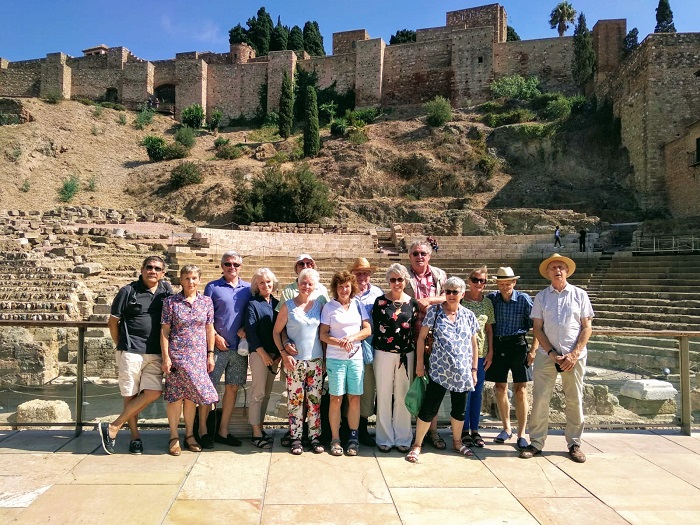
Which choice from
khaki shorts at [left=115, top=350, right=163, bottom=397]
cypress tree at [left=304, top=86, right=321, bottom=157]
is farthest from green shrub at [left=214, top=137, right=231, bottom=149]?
khaki shorts at [left=115, top=350, right=163, bottom=397]

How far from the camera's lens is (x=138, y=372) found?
411 centimetres

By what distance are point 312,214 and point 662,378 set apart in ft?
73.9

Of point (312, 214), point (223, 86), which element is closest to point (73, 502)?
point (312, 214)

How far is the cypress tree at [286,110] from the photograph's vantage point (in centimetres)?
3812

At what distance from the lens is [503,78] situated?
37094 millimetres

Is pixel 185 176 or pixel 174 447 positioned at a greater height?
pixel 185 176

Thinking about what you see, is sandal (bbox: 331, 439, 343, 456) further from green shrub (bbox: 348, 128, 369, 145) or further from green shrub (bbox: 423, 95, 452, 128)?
green shrub (bbox: 423, 95, 452, 128)

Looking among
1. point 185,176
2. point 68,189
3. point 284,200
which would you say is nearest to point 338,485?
point 284,200

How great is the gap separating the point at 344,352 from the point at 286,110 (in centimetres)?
3638

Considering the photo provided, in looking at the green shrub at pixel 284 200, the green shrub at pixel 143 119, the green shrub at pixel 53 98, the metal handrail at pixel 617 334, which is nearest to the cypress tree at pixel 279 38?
the green shrub at pixel 143 119

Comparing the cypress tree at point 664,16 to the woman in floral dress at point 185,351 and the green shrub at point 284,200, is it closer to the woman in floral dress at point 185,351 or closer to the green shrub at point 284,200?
the green shrub at point 284,200

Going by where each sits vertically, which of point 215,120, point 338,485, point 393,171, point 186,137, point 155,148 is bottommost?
point 338,485

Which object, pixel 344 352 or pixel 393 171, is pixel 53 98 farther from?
pixel 344 352

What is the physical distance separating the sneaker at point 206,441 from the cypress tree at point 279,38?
4922 centimetres
